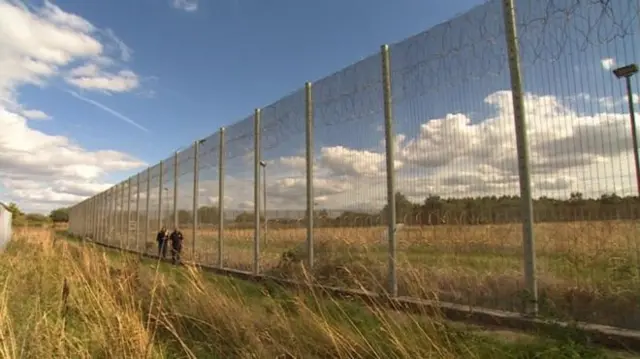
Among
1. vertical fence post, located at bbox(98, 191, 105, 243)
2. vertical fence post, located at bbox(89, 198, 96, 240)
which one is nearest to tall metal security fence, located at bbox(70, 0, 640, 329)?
vertical fence post, located at bbox(98, 191, 105, 243)

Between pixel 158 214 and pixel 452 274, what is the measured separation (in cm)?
1553

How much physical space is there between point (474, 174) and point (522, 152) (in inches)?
27.6

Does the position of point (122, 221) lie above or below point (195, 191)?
below

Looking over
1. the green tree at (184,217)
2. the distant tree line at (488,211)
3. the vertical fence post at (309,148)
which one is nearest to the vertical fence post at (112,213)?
the green tree at (184,217)

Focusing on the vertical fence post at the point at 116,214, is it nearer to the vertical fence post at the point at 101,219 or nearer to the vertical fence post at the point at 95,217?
the vertical fence post at the point at 101,219

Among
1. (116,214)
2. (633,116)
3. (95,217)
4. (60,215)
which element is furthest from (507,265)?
(60,215)

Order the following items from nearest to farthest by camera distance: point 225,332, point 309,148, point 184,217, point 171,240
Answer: point 225,332 → point 309,148 → point 184,217 → point 171,240

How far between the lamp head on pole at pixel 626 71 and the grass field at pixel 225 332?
7.05 feet

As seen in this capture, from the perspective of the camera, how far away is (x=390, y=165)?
7.14m

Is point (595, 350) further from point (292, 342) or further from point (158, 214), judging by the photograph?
point (158, 214)

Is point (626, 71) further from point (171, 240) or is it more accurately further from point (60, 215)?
point (60, 215)

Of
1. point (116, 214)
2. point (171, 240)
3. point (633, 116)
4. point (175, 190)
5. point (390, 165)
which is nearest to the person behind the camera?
point (633, 116)

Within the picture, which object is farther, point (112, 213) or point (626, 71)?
point (112, 213)

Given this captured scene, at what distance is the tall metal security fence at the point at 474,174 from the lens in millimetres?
4797
